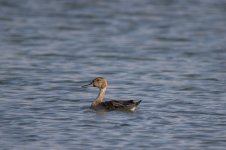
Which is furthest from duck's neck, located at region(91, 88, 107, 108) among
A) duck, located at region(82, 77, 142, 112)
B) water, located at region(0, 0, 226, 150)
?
water, located at region(0, 0, 226, 150)

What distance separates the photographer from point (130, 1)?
34438 millimetres

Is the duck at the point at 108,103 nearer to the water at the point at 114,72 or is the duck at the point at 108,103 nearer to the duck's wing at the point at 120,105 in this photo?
the duck's wing at the point at 120,105

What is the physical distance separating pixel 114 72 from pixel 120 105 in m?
5.10

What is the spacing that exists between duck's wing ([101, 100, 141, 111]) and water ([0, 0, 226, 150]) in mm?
141

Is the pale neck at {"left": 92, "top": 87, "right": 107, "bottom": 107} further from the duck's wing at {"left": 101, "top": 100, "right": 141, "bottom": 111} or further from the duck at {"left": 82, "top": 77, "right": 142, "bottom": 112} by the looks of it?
the duck's wing at {"left": 101, "top": 100, "right": 141, "bottom": 111}

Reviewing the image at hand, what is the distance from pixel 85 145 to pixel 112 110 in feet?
9.32

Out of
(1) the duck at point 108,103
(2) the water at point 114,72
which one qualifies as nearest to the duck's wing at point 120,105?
(1) the duck at point 108,103

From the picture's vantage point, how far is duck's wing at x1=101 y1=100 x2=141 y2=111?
1639cm

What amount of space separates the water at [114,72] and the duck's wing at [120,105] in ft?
0.46

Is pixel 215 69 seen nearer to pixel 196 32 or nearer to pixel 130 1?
pixel 196 32

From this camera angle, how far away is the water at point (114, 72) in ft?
48.5

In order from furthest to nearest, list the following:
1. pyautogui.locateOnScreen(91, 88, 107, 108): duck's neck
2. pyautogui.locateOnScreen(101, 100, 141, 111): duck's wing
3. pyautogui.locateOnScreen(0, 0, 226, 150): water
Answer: pyautogui.locateOnScreen(91, 88, 107, 108): duck's neck → pyautogui.locateOnScreen(101, 100, 141, 111): duck's wing → pyautogui.locateOnScreen(0, 0, 226, 150): water

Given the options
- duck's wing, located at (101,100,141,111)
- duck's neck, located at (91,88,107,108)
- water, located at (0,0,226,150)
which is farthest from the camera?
duck's neck, located at (91,88,107,108)

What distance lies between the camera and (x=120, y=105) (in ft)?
54.3
